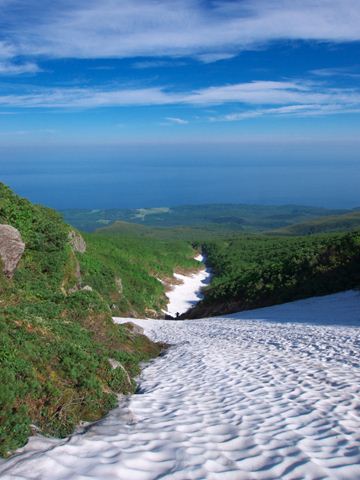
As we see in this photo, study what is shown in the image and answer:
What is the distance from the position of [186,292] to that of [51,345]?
38691mm

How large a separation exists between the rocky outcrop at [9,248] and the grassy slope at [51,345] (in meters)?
0.93

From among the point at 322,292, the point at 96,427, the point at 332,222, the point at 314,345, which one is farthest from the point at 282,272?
the point at 332,222

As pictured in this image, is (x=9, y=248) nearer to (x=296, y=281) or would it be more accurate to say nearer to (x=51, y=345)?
(x=51, y=345)

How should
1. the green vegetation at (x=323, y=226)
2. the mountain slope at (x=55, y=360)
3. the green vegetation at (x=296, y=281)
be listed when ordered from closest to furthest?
the mountain slope at (x=55, y=360) < the green vegetation at (x=296, y=281) < the green vegetation at (x=323, y=226)

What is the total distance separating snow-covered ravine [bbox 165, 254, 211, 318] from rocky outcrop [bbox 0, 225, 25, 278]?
73.8 ft

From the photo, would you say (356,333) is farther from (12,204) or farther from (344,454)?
(12,204)

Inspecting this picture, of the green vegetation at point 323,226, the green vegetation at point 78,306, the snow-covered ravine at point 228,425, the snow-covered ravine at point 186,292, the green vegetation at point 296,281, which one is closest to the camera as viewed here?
the snow-covered ravine at point 228,425

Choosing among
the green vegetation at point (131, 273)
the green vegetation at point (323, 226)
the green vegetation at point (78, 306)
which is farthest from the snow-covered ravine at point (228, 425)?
the green vegetation at point (323, 226)

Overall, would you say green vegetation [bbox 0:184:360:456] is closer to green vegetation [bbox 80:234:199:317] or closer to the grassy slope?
the grassy slope

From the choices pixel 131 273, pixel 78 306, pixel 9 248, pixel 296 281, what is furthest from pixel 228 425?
pixel 131 273

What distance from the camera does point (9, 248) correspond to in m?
15.5

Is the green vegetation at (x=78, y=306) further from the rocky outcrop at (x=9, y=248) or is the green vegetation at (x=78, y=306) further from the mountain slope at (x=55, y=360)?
the rocky outcrop at (x=9, y=248)

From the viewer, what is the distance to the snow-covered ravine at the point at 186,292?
4119 centimetres

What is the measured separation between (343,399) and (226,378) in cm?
292
